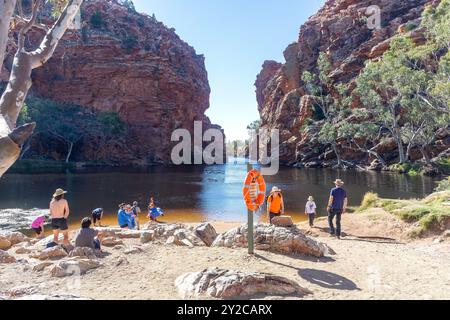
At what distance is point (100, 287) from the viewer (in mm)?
5449

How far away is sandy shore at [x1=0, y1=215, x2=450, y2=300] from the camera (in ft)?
17.2

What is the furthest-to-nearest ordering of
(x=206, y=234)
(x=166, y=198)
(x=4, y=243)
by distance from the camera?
(x=166, y=198) < (x=4, y=243) < (x=206, y=234)

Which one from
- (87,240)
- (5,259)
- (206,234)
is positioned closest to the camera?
(5,259)

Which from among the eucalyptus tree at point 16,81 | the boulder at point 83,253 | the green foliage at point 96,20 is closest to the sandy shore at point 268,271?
the boulder at point 83,253

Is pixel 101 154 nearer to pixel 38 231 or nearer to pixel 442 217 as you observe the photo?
pixel 38 231

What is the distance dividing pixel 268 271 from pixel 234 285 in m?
1.31

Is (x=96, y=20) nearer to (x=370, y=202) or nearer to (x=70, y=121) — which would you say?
(x=70, y=121)

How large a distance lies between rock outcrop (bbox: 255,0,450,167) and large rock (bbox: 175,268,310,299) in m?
54.8

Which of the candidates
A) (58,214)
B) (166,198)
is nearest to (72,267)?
(58,214)

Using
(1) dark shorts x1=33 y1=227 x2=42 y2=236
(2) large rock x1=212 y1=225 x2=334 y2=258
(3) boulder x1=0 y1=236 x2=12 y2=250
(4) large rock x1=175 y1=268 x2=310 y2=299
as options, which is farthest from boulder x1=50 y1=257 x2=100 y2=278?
(1) dark shorts x1=33 y1=227 x2=42 y2=236

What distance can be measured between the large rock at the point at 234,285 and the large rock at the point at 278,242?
2300mm

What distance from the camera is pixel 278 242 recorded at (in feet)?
25.1

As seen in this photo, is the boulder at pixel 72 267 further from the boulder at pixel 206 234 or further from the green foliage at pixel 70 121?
the green foliage at pixel 70 121

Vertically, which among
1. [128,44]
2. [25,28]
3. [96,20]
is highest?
[96,20]
